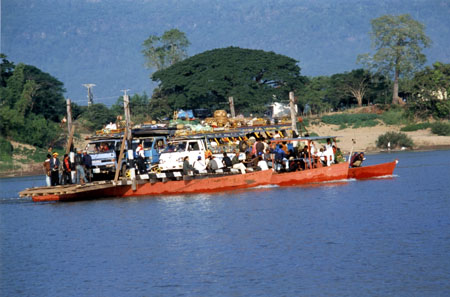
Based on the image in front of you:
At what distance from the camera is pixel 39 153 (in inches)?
3083

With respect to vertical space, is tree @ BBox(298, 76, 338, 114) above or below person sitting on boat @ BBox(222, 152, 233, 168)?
above

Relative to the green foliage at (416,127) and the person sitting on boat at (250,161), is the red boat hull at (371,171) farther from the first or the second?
the green foliage at (416,127)

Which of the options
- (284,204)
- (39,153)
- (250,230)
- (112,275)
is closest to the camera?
(112,275)

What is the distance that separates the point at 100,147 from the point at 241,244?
17.0 m

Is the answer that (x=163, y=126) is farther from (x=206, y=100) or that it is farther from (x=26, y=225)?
(x=206, y=100)

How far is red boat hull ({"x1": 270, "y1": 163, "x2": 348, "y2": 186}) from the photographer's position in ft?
125

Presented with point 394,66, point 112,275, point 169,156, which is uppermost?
point 394,66

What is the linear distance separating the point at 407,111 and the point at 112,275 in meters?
63.5

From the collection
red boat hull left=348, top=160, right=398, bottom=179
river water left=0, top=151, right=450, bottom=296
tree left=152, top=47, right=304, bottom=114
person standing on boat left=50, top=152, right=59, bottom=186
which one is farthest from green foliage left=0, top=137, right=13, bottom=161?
red boat hull left=348, top=160, right=398, bottom=179

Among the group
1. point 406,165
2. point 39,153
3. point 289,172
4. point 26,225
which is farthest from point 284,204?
point 39,153

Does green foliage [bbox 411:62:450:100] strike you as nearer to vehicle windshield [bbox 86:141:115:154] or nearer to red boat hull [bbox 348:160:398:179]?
red boat hull [bbox 348:160:398:179]

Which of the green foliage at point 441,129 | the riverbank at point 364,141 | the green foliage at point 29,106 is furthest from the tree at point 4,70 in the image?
the green foliage at point 441,129

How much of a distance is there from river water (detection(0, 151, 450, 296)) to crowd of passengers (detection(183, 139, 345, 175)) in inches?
47.9

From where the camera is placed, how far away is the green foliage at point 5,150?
2958 inches
